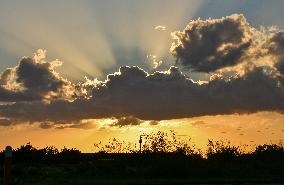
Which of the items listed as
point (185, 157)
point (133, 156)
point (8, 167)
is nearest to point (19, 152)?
point (133, 156)

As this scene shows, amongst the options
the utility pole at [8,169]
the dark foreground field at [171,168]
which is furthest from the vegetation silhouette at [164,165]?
the utility pole at [8,169]

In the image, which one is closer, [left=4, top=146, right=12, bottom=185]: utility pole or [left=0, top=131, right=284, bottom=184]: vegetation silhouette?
[left=4, top=146, right=12, bottom=185]: utility pole

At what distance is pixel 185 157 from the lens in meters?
61.5

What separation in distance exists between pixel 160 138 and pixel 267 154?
14.3 metres

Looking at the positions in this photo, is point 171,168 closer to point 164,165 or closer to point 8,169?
point 164,165

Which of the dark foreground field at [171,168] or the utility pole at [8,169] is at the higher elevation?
the dark foreground field at [171,168]

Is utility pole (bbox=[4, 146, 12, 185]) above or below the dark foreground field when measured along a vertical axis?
below

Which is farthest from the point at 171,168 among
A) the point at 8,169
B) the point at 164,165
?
the point at 8,169

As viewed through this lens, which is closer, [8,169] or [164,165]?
[8,169]

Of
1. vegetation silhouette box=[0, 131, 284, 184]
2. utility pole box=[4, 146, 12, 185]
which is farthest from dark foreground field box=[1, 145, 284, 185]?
utility pole box=[4, 146, 12, 185]

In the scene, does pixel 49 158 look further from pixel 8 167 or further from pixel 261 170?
pixel 8 167

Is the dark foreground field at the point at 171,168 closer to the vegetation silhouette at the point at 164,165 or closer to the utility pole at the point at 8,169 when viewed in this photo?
the vegetation silhouette at the point at 164,165

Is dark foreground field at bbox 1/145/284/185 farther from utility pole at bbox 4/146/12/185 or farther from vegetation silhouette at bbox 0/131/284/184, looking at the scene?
utility pole at bbox 4/146/12/185

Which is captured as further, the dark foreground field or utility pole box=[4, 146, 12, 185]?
the dark foreground field
